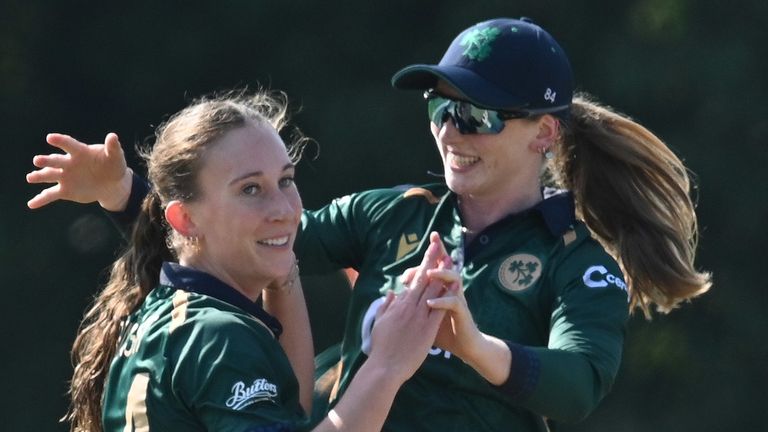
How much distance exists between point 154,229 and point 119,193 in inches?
11.8

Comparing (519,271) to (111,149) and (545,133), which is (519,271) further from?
(111,149)

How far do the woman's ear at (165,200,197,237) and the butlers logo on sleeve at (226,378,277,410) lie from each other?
39 cm

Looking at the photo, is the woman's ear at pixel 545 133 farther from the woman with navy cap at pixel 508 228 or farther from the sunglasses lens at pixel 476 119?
the sunglasses lens at pixel 476 119

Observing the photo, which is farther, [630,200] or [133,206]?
[630,200]

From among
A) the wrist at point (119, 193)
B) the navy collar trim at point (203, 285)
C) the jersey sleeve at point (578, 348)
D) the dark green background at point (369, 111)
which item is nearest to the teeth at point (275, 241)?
the navy collar trim at point (203, 285)

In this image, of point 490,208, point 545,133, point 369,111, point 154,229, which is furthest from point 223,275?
point 369,111

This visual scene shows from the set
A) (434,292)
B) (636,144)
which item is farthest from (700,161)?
(434,292)

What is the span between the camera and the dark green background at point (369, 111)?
257 inches

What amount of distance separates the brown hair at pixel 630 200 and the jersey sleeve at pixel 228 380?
44.8 inches

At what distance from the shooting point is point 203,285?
2779 millimetres

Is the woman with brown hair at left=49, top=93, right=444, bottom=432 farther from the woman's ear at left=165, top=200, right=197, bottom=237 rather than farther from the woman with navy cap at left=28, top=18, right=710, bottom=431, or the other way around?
the woman with navy cap at left=28, top=18, right=710, bottom=431

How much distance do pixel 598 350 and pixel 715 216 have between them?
146 inches

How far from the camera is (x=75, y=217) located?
6613 mm

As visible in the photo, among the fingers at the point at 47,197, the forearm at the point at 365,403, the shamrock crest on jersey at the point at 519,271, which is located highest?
the fingers at the point at 47,197
